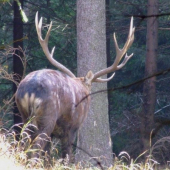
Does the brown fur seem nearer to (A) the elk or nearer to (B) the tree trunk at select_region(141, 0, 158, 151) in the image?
(A) the elk

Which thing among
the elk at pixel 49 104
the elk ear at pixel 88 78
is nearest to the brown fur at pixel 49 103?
the elk at pixel 49 104

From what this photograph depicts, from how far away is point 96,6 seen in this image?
963 cm

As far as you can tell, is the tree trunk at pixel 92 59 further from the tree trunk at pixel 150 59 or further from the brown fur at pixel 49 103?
the tree trunk at pixel 150 59

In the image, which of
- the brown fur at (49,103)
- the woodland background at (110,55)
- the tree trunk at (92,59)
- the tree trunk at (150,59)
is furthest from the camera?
the woodland background at (110,55)

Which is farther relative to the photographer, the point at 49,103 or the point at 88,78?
the point at 88,78

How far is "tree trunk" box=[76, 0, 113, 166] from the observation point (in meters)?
9.57

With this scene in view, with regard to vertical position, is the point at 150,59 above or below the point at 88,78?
above

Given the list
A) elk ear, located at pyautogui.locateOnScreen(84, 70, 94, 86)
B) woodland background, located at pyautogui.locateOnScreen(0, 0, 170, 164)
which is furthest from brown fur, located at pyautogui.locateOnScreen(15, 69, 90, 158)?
woodland background, located at pyautogui.locateOnScreen(0, 0, 170, 164)

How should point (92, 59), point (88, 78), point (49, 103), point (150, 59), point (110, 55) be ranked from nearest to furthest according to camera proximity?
point (49, 103), point (88, 78), point (92, 59), point (150, 59), point (110, 55)

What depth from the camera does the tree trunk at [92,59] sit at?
377 inches

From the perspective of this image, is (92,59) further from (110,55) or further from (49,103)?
(110,55)

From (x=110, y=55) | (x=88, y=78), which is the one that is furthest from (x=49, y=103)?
(x=110, y=55)

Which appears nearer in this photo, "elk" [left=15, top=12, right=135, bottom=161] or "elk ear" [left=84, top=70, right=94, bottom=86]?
"elk" [left=15, top=12, right=135, bottom=161]

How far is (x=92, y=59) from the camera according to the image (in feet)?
31.5
